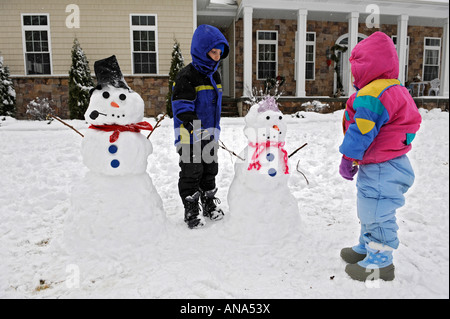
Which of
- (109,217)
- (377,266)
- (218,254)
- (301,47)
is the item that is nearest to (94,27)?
(301,47)

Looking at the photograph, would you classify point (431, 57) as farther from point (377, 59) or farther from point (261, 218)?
point (261, 218)

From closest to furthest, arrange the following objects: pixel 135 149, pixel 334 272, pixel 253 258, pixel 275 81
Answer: pixel 334 272, pixel 253 258, pixel 135 149, pixel 275 81

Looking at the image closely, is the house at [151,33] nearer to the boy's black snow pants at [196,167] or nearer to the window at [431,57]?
the window at [431,57]

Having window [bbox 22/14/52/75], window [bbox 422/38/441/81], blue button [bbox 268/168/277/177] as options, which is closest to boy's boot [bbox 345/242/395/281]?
blue button [bbox 268/168/277/177]

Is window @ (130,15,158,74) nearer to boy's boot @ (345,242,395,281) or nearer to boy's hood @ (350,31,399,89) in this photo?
boy's hood @ (350,31,399,89)

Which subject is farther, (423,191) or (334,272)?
(423,191)

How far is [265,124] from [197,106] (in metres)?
0.68

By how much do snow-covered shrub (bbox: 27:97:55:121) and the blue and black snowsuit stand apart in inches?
339

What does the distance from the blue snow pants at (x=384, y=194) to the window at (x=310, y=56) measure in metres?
12.6

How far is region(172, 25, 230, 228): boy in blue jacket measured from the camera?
2.85 m

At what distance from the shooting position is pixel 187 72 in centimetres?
292
